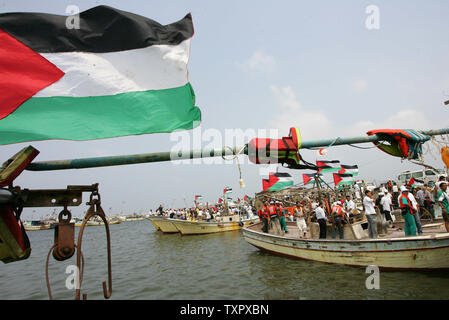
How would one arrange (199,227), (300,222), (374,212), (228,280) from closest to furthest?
1. (374,212)
2. (228,280)
3. (300,222)
4. (199,227)

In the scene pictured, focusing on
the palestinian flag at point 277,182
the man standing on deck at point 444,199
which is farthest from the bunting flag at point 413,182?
the man standing on deck at point 444,199

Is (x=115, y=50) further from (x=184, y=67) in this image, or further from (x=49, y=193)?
(x=49, y=193)

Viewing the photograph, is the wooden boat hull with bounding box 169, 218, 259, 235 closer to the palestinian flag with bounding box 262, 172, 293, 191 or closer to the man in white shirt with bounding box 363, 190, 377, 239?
the palestinian flag with bounding box 262, 172, 293, 191

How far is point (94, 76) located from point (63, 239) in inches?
80.0

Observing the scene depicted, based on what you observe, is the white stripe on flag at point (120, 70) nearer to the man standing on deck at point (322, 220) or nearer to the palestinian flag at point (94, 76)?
the palestinian flag at point (94, 76)

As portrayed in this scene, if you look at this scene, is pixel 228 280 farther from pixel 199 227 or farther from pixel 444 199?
pixel 199 227

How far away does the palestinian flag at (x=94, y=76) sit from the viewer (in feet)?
9.36

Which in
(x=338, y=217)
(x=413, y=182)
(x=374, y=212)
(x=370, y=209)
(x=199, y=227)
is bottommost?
(x=199, y=227)

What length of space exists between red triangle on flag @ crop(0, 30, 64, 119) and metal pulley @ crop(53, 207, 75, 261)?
4.47 ft

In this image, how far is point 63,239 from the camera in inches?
94.3

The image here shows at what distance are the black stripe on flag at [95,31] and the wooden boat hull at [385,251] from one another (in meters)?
10.2

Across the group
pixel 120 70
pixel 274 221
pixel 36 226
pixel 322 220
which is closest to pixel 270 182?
pixel 274 221
